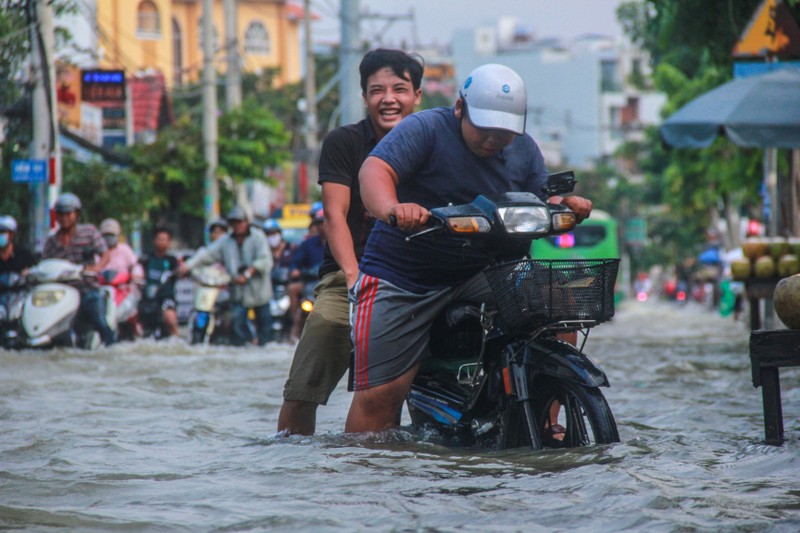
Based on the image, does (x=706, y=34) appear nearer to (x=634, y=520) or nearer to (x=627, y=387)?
(x=627, y=387)

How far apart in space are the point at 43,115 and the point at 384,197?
12.7m

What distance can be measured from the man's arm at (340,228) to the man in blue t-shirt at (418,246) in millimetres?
161

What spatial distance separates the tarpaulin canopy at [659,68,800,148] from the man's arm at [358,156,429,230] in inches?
251

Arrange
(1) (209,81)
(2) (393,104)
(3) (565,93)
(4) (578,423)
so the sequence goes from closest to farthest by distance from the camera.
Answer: (4) (578,423)
(2) (393,104)
(1) (209,81)
(3) (565,93)

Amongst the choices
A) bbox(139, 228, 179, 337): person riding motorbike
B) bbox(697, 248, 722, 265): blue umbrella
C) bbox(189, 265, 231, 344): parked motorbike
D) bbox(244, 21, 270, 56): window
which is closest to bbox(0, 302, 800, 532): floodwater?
bbox(189, 265, 231, 344): parked motorbike

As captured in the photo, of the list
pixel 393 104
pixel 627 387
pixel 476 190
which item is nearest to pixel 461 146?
pixel 476 190

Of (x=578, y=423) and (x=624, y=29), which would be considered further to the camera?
(x=624, y=29)

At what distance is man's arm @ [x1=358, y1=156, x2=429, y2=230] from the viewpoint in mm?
4328

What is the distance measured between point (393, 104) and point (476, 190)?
844 millimetres

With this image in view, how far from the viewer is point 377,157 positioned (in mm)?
4688

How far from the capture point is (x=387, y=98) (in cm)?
551

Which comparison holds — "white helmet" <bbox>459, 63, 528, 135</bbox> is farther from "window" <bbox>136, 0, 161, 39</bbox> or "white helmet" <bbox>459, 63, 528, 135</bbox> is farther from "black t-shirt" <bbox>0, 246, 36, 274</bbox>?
"window" <bbox>136, 0, 161, 39</bbox>

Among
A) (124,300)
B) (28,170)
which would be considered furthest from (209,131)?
(124,300)

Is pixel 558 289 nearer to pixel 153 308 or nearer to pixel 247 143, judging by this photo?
pixel 153 308
